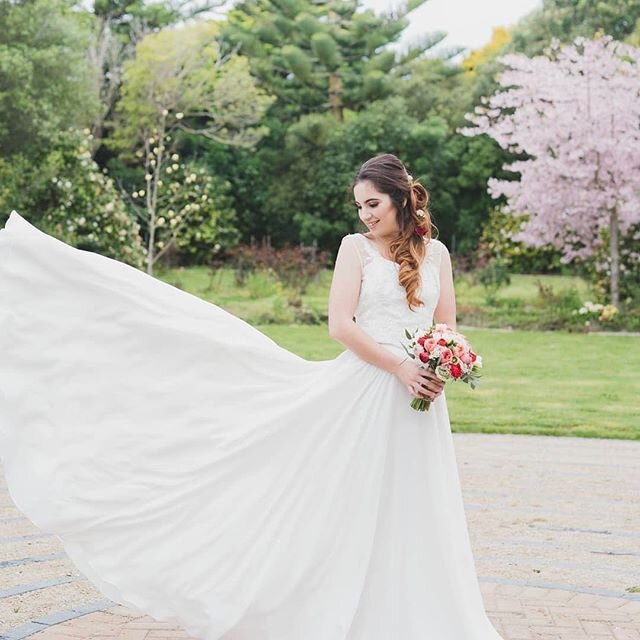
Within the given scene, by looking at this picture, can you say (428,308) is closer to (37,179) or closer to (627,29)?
(37,179)

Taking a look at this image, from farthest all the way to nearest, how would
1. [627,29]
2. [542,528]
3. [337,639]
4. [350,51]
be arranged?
[627,29]
[350,51]
[542,528]
[337,639]

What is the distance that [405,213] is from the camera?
13.0 feet

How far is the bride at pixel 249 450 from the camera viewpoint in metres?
3.76

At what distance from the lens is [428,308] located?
3961 mm

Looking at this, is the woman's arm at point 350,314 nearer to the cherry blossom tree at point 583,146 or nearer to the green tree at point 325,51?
the cherry blossom tree at point 583,146

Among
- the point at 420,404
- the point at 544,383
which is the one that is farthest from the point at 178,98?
the point at 420,404

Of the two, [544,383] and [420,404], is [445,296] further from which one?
[544,383]

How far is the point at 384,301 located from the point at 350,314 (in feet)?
0.43

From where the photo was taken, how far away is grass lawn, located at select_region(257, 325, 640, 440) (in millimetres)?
10312

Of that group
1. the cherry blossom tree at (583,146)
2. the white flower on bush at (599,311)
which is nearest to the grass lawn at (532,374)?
the white flower on bush at (599,311)

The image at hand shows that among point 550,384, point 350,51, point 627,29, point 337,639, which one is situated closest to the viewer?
point 337,639

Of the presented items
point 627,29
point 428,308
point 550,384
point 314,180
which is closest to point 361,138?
point 314,180

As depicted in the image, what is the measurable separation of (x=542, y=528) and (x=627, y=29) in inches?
1256

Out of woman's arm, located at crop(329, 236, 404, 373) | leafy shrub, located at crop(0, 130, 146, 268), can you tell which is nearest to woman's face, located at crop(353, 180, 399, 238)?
woman's arm, located at crop(329, 236, 404, 373)
